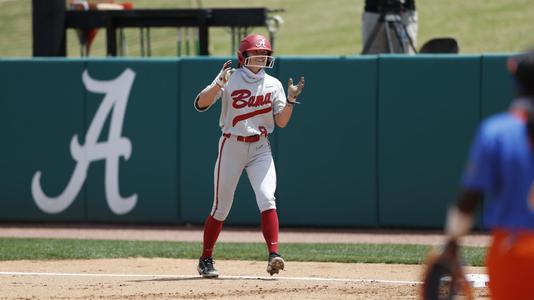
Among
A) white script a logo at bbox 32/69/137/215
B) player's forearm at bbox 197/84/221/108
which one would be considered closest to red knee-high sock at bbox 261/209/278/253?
player's forearm at bbox 197/84/221/108

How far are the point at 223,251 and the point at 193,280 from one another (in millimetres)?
2348

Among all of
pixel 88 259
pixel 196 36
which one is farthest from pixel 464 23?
pixel 88 259

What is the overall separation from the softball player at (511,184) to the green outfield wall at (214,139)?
332 inches

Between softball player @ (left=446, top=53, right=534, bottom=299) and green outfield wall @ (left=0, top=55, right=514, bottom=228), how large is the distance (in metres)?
8.44

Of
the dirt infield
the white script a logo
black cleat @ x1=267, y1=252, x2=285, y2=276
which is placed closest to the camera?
the dirt infield

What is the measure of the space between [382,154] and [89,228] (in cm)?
370

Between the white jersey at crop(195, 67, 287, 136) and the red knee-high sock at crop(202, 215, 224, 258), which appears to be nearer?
the white jersey at crop(195, 67, 287, 136)

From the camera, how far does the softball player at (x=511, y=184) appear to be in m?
4.27

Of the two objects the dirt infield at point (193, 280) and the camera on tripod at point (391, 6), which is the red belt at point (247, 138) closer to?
the dirt infield at point (193, 280)

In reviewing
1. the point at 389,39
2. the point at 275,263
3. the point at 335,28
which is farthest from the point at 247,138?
the point at 335,28

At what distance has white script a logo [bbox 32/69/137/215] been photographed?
540 inches

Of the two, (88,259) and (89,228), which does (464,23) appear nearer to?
(89,228)

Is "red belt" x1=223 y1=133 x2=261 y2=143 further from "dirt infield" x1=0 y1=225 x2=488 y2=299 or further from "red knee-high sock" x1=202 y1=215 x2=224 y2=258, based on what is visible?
"dirt infield" x1=0 y1=225 x2=488 y2=299

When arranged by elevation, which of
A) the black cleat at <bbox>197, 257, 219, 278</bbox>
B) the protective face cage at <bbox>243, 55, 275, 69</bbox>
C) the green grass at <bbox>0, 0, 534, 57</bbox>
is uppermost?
the green grass at <bbox>0, 0, 534, 57</bbox>
